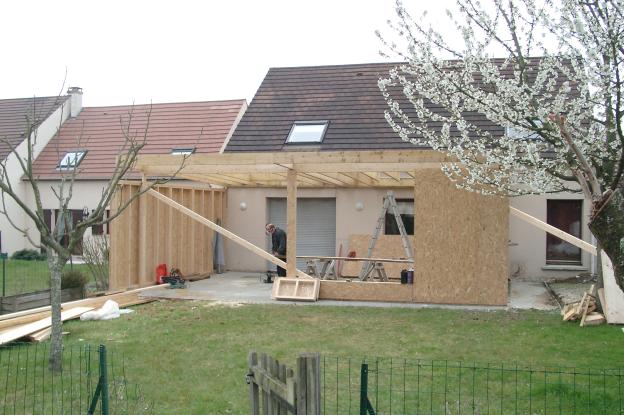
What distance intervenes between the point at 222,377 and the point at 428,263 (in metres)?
6.28

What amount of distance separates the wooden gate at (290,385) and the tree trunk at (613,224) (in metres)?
2.33

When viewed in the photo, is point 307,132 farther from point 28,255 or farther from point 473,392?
point 473,392

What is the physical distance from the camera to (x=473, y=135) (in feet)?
51.5

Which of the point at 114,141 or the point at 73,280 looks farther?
the point at 114,141

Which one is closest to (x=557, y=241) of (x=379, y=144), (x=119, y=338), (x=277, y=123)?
(x=379, y=144)

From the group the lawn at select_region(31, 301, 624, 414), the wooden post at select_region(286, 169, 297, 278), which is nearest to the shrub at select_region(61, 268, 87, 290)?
the lawn at select_region(31, 301, 624, 414)

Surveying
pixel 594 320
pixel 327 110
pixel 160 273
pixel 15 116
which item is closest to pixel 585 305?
pixel 594 320

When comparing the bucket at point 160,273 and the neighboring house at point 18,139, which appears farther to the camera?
the neighboring house at point 18,139

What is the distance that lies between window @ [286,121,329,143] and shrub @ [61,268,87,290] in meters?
7.50

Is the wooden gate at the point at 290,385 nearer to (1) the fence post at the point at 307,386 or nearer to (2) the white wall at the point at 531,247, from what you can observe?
(1) the fence post at the point at 307,386

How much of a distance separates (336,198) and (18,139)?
531 inches

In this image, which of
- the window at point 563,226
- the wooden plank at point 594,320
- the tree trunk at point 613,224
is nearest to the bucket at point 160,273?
the wooden plank at point 594,320

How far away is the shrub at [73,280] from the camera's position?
12.8 meters

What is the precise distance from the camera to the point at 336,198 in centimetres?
1823
